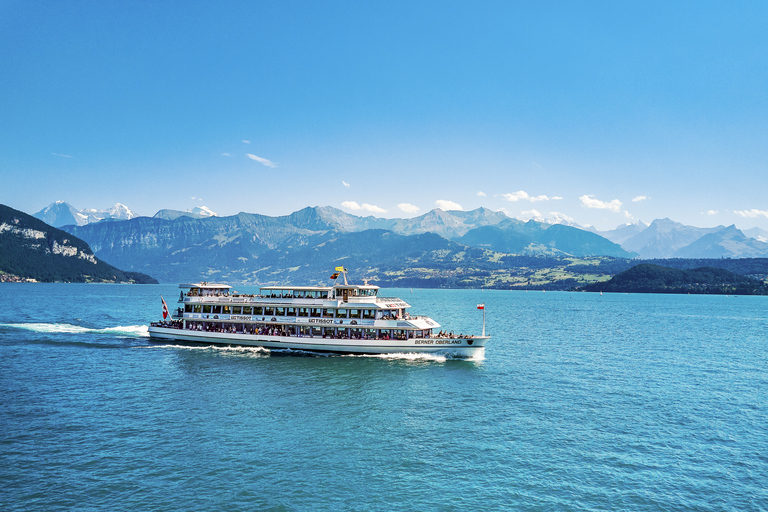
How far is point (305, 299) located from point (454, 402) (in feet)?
115

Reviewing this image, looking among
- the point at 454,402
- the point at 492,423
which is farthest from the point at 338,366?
the point at 492,423

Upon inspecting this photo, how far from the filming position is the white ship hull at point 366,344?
62.6 meters

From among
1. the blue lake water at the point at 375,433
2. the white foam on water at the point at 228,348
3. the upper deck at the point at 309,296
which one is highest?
the upper deck at the point at 309,296

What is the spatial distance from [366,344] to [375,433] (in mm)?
30786

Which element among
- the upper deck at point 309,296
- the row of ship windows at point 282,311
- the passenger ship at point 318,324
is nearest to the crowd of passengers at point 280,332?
the passenger ship at point 318,324

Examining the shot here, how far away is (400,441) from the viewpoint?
31984mm

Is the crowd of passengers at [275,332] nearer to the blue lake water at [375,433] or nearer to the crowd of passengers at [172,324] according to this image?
the crowd of passengers at [172,324]

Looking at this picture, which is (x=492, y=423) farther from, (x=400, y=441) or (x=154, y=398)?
(x=154, y=398)

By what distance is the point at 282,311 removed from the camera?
7088cm

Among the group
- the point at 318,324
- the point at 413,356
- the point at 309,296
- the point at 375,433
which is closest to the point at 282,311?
the point at 309,296

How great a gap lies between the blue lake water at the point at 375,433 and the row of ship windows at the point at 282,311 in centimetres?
703

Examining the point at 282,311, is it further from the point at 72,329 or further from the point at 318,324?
the point at 72,329

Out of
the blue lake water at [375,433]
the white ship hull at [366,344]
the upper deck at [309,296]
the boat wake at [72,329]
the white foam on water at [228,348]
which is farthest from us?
the boat wake at [72,329]

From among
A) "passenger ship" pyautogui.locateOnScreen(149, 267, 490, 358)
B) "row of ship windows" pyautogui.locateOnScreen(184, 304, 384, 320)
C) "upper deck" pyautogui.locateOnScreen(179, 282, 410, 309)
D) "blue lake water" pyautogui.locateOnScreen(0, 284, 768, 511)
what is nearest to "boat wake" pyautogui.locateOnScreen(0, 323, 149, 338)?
"passenger ship" pyautogui.locateOnScreen(149, 267, 490, 358)
